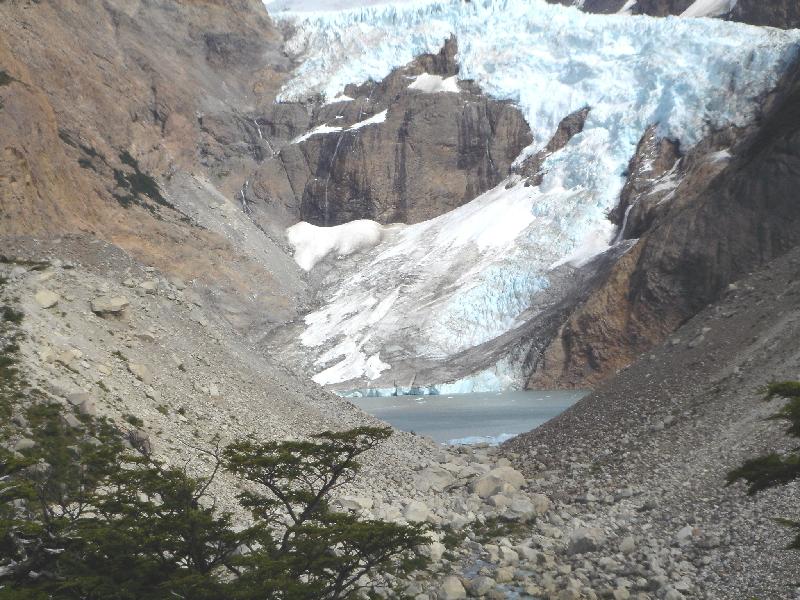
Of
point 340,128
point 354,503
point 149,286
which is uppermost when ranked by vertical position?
point 149,286

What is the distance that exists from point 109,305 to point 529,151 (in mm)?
77730

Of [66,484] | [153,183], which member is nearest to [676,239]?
[153,183]

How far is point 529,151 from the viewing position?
9250 centimetres

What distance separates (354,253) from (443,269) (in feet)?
48.1

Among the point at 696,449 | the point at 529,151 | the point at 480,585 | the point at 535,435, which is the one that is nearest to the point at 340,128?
the point at 529,151

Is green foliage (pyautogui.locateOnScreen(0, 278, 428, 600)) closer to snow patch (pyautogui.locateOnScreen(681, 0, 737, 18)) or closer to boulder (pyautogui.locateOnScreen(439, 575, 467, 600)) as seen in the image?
boulder (pyautogui.locateOnScreen(439, 575, 467, 600))

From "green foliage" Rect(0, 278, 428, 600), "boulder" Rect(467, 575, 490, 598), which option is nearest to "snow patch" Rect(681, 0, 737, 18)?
"boulder" Rect(467, 575, 490, 598)

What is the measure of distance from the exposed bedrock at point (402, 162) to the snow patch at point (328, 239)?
212 cm

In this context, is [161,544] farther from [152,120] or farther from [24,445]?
[152,120]

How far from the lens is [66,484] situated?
11562mm

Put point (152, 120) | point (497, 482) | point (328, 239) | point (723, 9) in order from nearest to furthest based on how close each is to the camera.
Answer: point (497, 482) < point (152, 120) < point (328, 239) < point (723, 9)

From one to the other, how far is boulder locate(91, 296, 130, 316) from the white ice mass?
148 ft

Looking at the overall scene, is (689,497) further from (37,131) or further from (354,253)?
(354,253)

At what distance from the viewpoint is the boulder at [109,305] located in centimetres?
1938
